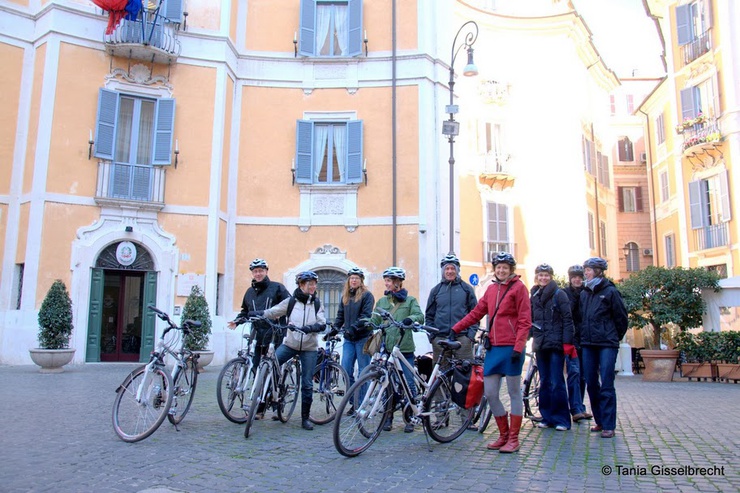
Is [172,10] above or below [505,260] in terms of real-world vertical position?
above

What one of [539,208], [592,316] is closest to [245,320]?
[592,316]

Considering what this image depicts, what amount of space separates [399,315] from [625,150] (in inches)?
1416

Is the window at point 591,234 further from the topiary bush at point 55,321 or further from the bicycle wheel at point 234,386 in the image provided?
the bicycle wheel at point 234,386

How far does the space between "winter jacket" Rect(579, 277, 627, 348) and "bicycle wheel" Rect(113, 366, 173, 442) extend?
459 cm

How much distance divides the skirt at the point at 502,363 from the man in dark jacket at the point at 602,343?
135cm

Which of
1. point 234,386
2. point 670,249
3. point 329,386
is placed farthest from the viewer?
point 670,249

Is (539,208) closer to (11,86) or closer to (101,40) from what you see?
(101,40)

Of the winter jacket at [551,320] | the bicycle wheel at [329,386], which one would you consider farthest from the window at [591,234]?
the bicycle wheel at [329,386]

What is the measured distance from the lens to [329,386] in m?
7.68

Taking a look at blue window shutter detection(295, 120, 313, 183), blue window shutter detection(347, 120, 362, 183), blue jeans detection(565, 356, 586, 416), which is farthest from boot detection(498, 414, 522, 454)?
blue window shutter detection(295, 120, 313, 183)

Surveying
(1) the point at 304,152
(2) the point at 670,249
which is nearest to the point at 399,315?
(1) the point at 304,152

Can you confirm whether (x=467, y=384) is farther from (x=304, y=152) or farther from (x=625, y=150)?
(x=625, y=150)

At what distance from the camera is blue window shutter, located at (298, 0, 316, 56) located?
18969 millimetres

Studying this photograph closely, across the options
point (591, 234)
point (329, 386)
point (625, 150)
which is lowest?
point (329, 386)
